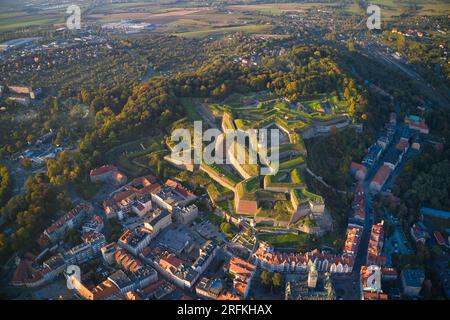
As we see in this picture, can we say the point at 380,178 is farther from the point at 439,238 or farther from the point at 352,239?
the point at 352,239

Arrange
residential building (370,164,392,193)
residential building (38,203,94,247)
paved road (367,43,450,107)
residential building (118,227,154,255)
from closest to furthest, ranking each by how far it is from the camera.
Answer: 1. residential building (118,227,154,255)
2. residential building (38,203,94,247)
3. residential building (370,164,392,193)
4. paved road (367,43,450,107)

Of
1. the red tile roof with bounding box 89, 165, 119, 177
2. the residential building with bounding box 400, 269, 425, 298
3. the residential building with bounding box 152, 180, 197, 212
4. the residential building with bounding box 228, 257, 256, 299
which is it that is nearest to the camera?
the residential building with bounding box 228, 257, 256, 299

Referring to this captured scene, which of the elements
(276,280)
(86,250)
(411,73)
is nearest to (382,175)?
(276,280)

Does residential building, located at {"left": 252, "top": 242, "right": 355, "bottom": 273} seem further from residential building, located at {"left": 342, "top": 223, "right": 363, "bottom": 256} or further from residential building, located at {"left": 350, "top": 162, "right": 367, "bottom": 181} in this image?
residential building, located at {"left": 350, "top": 162, "right": 367, "bottom": 181}

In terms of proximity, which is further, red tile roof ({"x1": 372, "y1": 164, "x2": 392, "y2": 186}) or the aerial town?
red tile roof ({"x1": 372, "y1": 164, "x2": 392, "y2": 186})

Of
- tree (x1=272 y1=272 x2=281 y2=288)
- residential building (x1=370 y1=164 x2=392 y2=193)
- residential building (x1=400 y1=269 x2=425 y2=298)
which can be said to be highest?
residential building (x1=370 y1=164 x2=392 y2=193)

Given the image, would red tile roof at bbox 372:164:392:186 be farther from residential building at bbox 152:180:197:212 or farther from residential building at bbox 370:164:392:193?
residential building at bbox 152:180:197:212

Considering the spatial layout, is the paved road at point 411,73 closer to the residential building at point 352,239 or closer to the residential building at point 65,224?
the residential building at point 352,239

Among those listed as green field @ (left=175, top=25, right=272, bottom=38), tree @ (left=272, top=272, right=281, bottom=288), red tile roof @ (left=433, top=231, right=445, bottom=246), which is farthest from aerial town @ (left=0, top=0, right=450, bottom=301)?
green field @ (left=175, top=25, right=272, bottom=38)

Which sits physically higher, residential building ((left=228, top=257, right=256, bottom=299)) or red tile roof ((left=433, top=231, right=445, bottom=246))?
residential building ((left=228, top=257, right=256, bottom=299))

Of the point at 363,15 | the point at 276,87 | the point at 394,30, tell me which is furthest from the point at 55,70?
the point at 363,15

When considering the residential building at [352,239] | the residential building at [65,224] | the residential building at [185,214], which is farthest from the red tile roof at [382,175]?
the residential building at [65,224]
